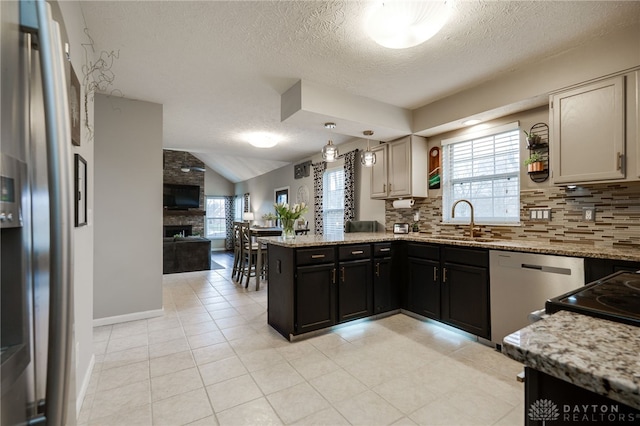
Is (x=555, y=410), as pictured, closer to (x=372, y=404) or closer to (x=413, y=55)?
(x=372, y=404)

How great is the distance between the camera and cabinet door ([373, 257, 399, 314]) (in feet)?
10.7

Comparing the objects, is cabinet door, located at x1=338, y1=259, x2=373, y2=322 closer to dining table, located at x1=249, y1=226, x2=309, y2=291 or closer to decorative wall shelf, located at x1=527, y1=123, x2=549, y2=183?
decorative wall shelf, located at x1=527, y1=123, x2=549, y2=183

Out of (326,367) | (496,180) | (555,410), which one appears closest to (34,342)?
(555,410)

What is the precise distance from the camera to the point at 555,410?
1.83 feet

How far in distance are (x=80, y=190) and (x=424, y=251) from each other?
2987 millimetres

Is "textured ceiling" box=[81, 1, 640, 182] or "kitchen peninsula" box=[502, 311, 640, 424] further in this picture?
"textured ceiling" box=[81, 1, 640, 182]

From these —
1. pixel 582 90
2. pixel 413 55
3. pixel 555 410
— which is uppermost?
pixel 413 55

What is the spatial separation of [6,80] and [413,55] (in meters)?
2.77

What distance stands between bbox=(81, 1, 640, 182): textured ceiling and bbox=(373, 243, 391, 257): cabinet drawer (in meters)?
1.51

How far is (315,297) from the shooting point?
2867 millimetres

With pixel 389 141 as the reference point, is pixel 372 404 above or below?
below

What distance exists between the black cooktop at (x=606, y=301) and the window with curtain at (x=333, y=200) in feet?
15.9

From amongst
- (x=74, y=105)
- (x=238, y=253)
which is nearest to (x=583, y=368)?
(x=74, y=105)

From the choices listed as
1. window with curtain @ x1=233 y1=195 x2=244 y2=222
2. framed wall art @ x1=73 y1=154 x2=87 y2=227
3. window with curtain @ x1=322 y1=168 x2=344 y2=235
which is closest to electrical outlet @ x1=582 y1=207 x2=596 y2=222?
window with curtain @ x1=322 y1=168 x2=344 y2=235
